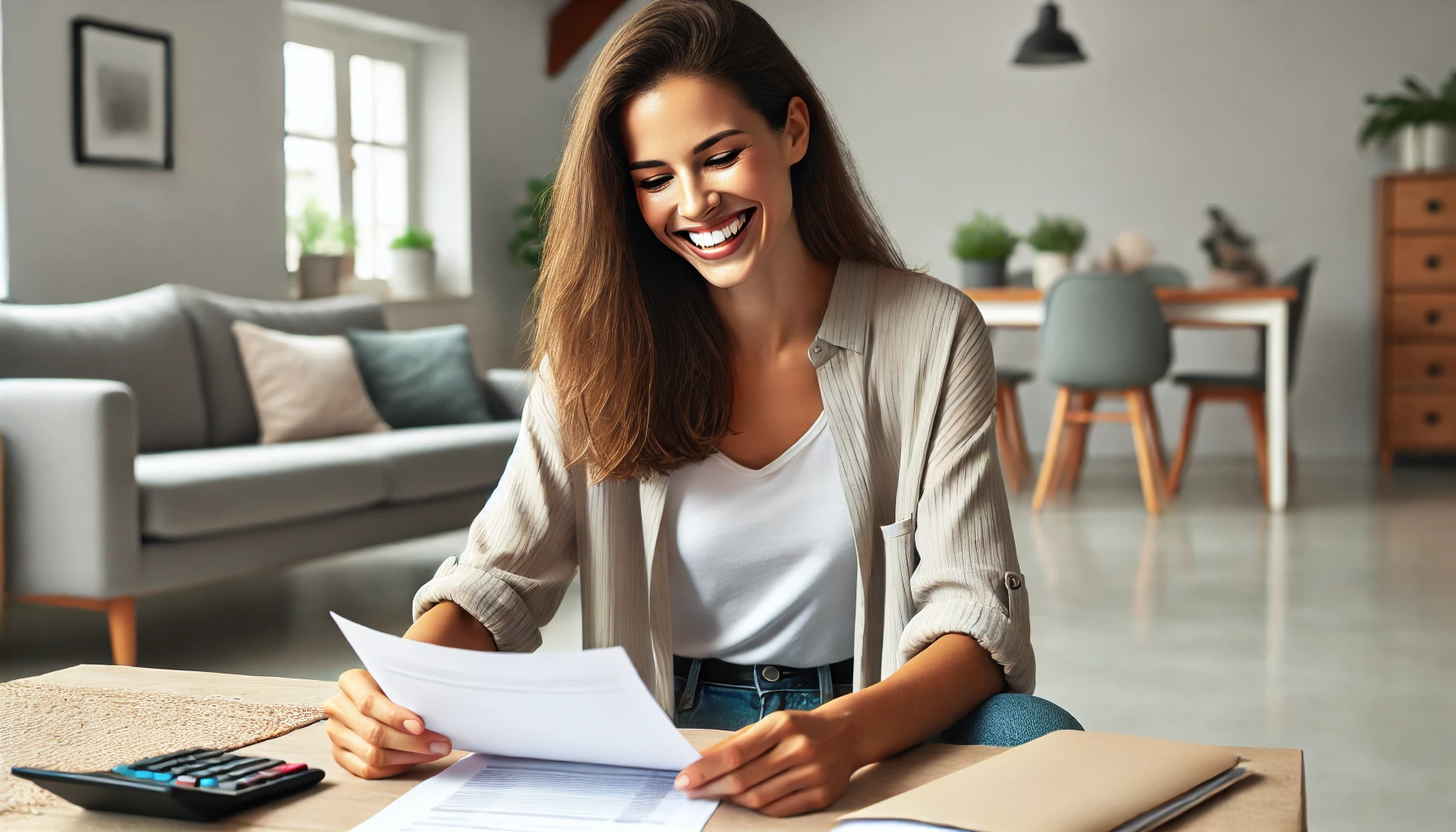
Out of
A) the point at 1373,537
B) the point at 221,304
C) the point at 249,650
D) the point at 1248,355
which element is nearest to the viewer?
the point at 249,650

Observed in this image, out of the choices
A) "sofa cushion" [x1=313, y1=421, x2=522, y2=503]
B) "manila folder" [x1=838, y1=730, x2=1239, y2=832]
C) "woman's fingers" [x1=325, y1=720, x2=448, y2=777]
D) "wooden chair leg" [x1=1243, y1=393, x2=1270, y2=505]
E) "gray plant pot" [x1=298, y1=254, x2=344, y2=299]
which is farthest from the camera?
"gray plant pot" [x1=298, y1=254, x2=344, y2=299]

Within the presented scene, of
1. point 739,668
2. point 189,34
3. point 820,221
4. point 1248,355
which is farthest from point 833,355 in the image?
point 1248,355

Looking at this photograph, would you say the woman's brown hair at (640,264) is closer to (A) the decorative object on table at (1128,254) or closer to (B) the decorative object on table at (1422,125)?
(A) the decorative object on table at (1128,254)

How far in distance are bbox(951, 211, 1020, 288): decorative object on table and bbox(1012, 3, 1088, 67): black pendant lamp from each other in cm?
73

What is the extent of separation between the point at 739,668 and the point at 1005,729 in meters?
0.35

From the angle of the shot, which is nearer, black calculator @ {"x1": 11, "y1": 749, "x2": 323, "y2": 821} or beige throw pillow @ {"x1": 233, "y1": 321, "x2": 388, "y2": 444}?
black calculator @ {"x1": 11, "y1": 749, "x2": 323, "y2": 821}

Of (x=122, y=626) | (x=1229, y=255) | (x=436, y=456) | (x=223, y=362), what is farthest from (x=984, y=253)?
(x=122, y=626)

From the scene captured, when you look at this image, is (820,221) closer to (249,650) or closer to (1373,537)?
(249,650)

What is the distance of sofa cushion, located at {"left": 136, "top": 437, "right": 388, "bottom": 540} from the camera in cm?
281

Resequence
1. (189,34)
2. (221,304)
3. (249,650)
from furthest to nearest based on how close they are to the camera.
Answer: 1. (189,34)
2. (221,304)
3. (249,650)

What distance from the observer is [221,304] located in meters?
3.84

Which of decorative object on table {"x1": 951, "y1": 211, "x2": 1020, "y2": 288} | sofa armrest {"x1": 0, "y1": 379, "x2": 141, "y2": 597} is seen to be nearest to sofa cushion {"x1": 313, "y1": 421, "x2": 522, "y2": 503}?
sofa armrest {"x1": 0, "y1": 379, "x2": 141, "y2": 597}

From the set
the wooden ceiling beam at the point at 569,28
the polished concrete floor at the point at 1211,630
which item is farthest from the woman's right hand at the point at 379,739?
the wooden ceiling beam at the point at 569,28

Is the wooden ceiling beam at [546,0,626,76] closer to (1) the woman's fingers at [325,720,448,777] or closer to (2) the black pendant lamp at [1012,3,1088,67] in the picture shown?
(2) the black pendant lamp at [1012,3,1088,67]
